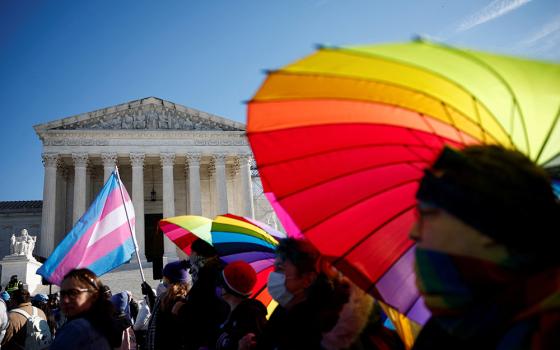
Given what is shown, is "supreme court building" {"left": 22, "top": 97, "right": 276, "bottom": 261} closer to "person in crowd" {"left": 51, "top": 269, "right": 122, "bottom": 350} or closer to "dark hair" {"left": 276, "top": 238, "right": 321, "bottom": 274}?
"person in crowd" {"left": 51, "top": 269, "right": 122, "bottom": 350}

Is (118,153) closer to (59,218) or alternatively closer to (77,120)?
(77,120)

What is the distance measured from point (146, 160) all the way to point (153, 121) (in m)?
3.17

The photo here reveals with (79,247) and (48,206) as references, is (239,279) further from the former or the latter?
(48,206)

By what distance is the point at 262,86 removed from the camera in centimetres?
183

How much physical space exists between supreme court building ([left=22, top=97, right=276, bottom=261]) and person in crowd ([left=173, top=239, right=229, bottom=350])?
26.4 m

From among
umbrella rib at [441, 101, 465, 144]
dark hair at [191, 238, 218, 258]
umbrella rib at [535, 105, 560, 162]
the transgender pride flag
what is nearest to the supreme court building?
the transgender pride flag

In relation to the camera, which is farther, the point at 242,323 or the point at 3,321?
the point at 3,321

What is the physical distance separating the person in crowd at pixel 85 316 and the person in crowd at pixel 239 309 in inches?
32.2

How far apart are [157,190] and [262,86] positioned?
34.4 metres

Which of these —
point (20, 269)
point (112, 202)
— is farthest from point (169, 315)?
point (20, 269)

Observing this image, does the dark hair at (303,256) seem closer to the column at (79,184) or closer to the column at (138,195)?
the column at (138,195)

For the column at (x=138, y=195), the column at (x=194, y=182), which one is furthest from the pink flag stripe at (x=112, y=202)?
the column at (x=194, y=182)

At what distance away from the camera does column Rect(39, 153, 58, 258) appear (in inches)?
1080

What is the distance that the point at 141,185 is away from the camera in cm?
3028
